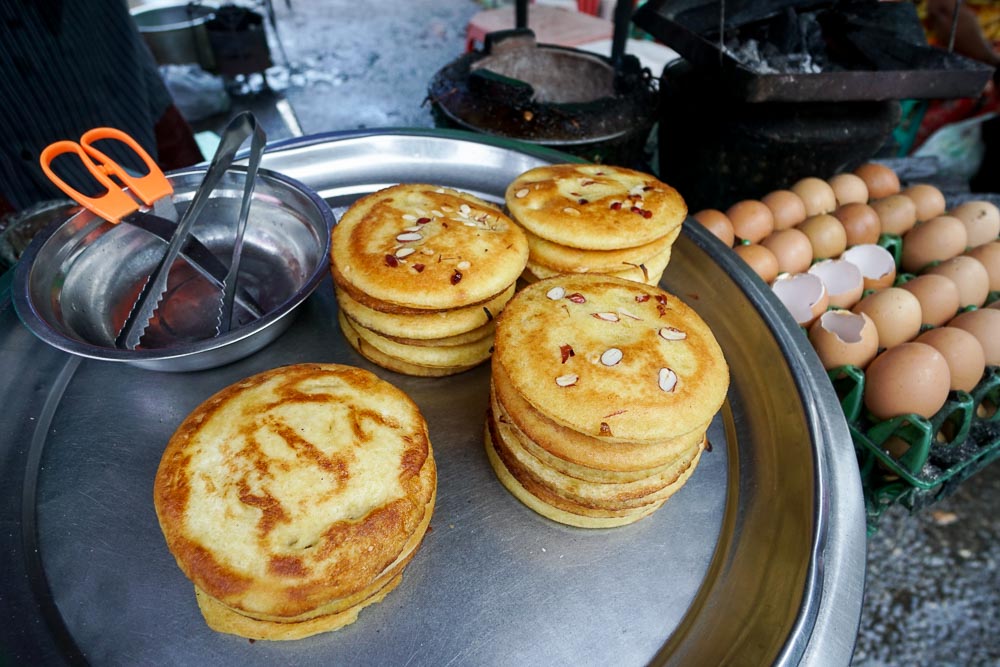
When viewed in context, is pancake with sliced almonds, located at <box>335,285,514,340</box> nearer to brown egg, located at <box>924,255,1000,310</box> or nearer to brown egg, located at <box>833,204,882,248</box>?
brown egg, located at <box>833,204,882,248</box>

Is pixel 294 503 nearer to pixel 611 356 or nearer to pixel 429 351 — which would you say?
pixel 429 351

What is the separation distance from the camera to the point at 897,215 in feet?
11.0

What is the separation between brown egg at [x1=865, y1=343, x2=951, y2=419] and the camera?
7.75 ft

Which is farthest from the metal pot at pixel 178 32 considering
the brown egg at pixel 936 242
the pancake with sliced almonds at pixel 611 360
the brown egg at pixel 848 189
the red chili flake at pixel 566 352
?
the brown egg at pixel 936 242

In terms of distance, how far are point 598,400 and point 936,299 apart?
225cm

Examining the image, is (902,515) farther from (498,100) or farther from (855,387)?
(498,100)

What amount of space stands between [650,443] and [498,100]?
2.72 meters

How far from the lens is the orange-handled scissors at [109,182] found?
1.99 meters

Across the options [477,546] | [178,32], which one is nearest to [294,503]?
[477,546]

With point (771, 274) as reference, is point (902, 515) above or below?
below

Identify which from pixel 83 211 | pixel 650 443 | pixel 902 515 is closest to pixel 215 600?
pixel 650 443

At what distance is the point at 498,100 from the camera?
11.8 ft

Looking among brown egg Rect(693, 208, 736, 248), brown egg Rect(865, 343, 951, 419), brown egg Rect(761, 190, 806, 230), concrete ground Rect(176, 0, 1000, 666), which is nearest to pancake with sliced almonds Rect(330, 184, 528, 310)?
brown egg Rect(693, 208, 736, 248)

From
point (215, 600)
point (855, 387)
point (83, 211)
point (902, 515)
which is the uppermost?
point (83, 211)
